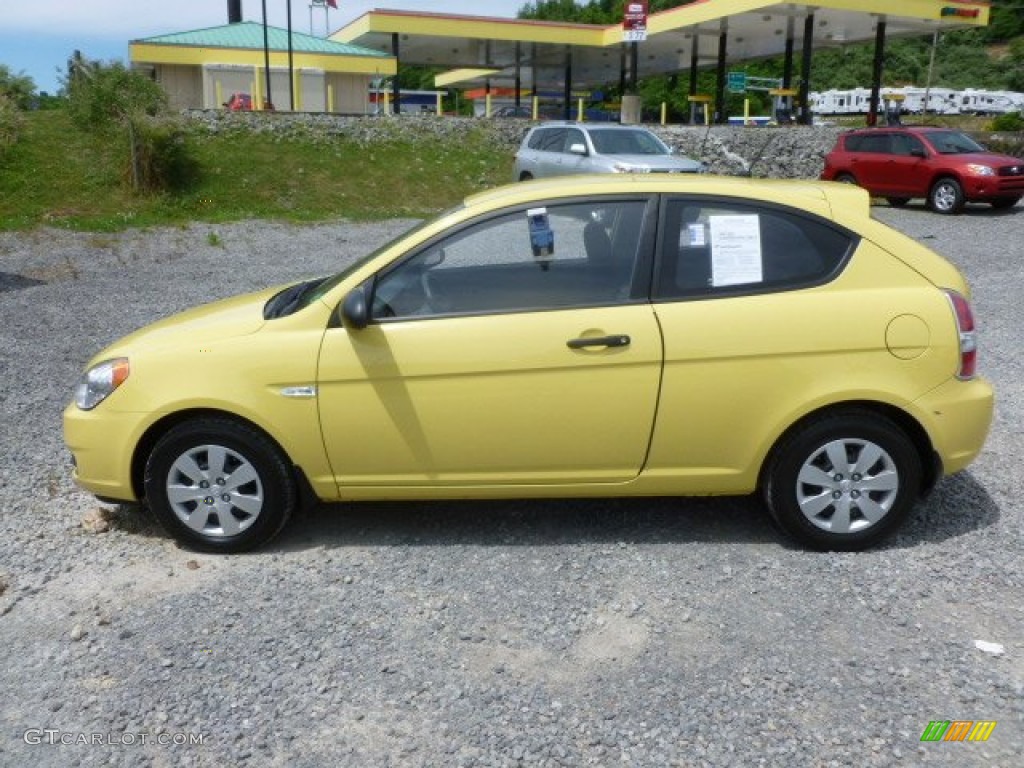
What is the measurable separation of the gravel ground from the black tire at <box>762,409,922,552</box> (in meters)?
0.14

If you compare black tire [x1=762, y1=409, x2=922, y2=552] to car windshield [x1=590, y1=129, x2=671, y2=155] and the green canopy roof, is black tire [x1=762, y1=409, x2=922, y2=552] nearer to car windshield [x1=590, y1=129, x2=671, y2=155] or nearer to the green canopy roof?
car windshield [x1=590, y1=129, x2=671, y2=155]

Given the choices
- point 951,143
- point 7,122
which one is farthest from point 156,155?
point 951,143

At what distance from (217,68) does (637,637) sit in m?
35.2

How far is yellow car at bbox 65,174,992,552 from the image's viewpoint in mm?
3959

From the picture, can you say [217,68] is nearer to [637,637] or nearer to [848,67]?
[637,637]

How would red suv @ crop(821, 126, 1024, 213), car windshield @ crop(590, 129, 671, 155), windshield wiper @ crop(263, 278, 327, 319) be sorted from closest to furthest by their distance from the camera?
windshield wiper @ crop(263, 278, 327, 319)
car windshield @ crop(590, 129, 671, 155)
red suv @ crop(821, 126, 1024, 213)

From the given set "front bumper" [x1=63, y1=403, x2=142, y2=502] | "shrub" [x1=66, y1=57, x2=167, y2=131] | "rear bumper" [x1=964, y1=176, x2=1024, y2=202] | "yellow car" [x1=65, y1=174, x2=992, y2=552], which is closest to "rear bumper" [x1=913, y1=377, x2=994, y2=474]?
"yellow car" [x1=65, y1=174, x2=992, y2=552]

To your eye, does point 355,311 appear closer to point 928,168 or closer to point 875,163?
point 928,168

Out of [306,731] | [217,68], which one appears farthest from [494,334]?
[217,68]

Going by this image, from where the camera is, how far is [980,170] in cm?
1741

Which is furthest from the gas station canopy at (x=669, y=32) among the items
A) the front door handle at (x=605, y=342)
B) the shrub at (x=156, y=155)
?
the front door handle at (x=605, y=342)

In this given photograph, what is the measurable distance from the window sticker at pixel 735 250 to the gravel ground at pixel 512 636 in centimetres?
126

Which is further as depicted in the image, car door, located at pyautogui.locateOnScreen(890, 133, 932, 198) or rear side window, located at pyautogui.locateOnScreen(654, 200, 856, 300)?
car door, located at pyautogui.locateOnScreen(890, 133, 932, 198)

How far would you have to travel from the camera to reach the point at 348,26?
36.1 m
